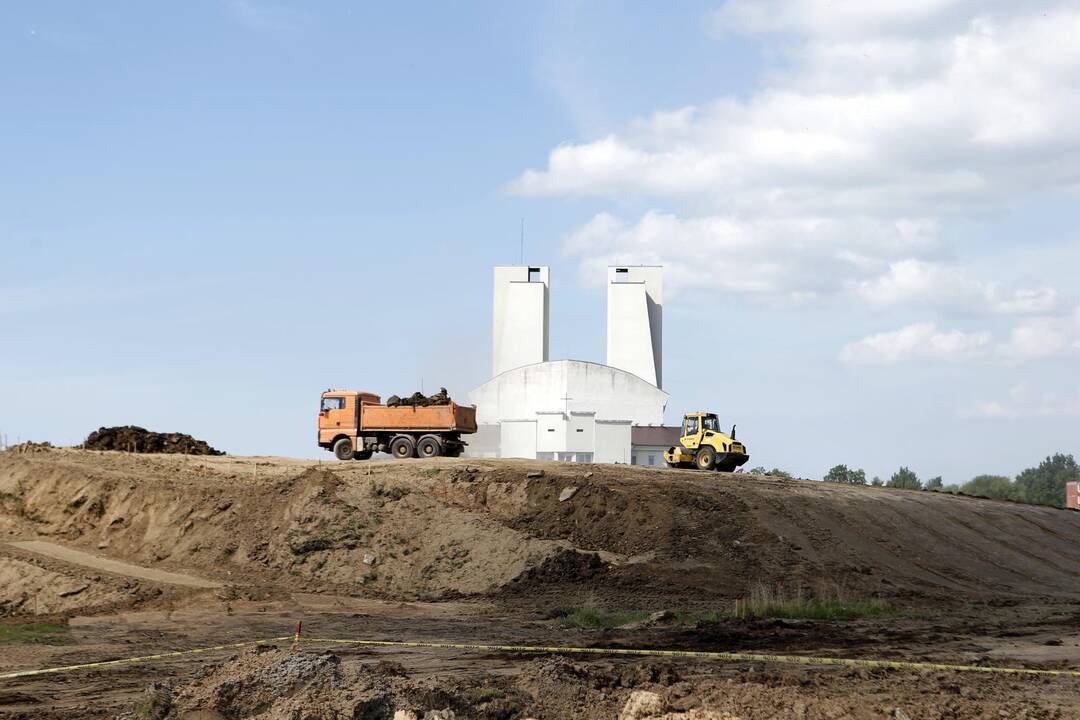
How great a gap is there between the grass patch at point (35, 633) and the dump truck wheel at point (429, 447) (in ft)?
64.6

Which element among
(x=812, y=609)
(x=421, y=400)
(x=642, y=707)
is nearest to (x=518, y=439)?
(x=421, y=400)

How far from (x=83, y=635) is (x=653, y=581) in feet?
46.9

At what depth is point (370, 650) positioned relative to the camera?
744 inches

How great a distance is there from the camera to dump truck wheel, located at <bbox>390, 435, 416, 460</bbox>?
41250 millimetres

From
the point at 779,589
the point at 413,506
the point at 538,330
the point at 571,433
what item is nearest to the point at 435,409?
the point at 413,506

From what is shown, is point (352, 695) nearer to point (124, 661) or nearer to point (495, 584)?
point (124, 661)

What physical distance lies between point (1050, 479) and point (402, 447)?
13254 cm

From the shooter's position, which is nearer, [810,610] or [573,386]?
[810,610]

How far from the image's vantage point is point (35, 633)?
70.1 ft

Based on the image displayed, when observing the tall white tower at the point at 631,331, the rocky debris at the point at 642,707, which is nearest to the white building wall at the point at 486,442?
the tall white tower at the point at 631,331

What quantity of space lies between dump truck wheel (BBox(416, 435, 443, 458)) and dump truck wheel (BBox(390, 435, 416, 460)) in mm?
281

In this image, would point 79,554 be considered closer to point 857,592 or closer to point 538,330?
point 857,592

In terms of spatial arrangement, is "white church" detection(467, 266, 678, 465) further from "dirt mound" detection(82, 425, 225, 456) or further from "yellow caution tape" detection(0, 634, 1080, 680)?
"yellow caution tape" detection(0, 634, 1080, 680)

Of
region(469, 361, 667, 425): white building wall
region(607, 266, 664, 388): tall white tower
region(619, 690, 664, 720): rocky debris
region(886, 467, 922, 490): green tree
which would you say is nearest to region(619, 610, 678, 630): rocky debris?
region(619, 690, 664, 720): rocky debris
